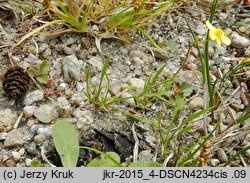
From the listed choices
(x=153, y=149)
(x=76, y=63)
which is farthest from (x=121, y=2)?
(x=153, y=149)

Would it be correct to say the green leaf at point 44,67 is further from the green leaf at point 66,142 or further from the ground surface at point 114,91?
the green leaf at point 66,142

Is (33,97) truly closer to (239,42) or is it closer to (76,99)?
(76,99)

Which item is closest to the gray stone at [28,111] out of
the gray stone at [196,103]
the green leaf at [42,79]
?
the green leaf at [42,79]

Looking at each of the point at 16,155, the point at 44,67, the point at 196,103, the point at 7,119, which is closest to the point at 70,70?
the point at 44,67

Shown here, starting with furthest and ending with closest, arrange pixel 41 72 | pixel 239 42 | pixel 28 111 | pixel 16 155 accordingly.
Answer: pixel 239 42
pixel 41 72
pixel 28 111
pixel 16 155

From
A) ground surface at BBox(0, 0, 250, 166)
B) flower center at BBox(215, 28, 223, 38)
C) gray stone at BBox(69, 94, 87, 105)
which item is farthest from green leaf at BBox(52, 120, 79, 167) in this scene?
flower center at BBox(215, 28, 223, 38)

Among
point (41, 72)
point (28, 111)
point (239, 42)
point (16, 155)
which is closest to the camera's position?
point (16, 155)
